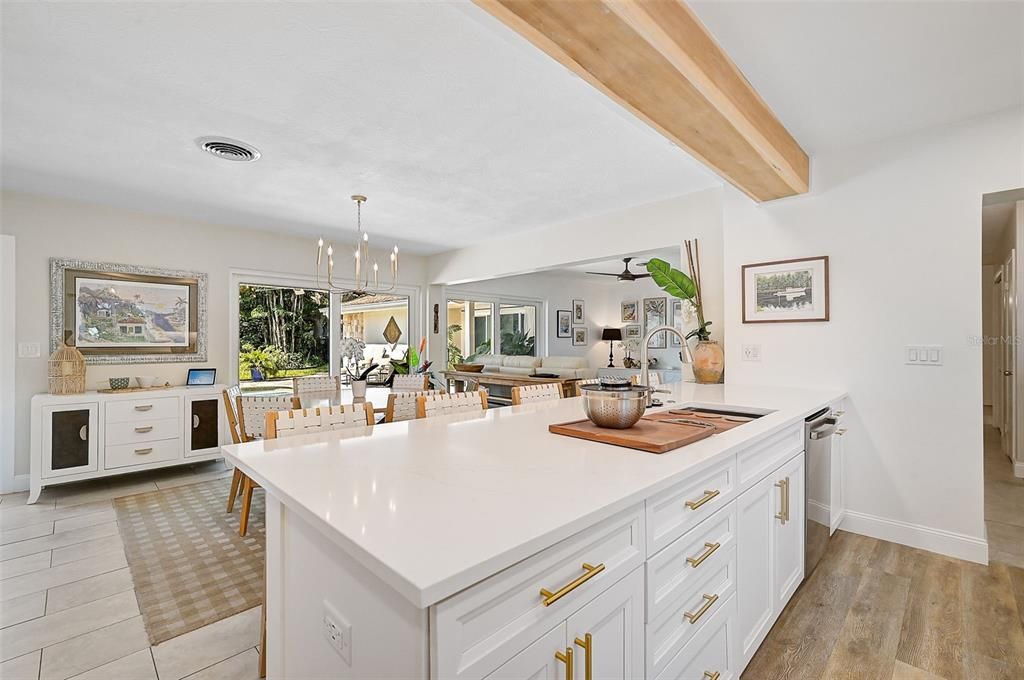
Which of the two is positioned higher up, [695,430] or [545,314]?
[545,314]

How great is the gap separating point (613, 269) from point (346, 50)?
640 cm

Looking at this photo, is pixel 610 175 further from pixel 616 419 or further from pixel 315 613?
pixel 315 613

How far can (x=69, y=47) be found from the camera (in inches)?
73.5

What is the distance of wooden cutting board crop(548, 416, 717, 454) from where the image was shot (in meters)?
1.41

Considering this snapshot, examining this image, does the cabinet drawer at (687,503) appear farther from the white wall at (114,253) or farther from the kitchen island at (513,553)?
the white wall at (114,253)

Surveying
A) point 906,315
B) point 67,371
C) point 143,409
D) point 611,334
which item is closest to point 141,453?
point 143,409

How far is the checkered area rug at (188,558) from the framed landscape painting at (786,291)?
3488 millimetres

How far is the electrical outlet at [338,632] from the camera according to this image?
0.90 metres

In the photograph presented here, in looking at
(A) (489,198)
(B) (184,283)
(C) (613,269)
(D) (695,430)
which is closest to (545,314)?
(C) (613,269)

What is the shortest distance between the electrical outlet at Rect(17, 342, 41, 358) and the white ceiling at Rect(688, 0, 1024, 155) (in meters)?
5.26

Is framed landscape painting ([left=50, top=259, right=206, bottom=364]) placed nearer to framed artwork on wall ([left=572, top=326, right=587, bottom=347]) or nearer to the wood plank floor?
the wood plank floor

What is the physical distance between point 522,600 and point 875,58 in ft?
8.50

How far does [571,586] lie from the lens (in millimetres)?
881

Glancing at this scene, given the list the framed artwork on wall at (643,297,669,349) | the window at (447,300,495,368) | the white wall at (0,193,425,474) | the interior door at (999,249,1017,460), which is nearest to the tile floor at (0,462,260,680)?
the white wall at (0,193,425,474)
